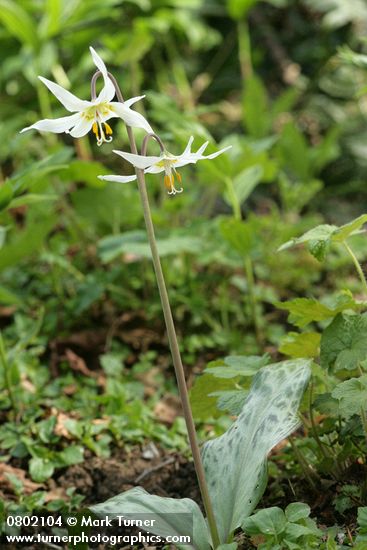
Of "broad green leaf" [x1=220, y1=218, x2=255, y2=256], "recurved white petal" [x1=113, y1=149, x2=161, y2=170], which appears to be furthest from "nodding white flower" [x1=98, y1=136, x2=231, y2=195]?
"broad green leaf" [x1=220, y1=218, x2=255, y2=256]

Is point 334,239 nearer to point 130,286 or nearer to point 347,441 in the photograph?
point 347,441

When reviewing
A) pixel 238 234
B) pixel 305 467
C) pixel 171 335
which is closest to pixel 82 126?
pixel 171 335

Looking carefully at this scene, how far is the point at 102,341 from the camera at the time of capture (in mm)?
3324

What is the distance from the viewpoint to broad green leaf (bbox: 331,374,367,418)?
5.59ft

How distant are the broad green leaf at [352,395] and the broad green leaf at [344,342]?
0.04 m

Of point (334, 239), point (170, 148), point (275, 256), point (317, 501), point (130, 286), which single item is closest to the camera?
point (334, 239)

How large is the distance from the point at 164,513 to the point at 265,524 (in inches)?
10.7

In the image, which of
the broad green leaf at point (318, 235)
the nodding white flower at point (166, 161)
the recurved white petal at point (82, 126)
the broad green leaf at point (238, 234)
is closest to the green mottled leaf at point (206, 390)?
the broad green leaf at point (318, 235)

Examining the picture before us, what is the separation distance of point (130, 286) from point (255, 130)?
1376 millimetres

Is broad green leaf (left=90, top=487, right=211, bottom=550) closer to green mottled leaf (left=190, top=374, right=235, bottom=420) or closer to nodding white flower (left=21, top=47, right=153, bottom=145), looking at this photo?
green mottled leaf (left=190, top=374, right=235, bottom=420)

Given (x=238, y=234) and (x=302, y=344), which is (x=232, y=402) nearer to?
(x=302, y=344)

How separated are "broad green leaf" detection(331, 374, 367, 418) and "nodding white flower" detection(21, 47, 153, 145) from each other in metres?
0.76

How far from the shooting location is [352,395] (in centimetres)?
172

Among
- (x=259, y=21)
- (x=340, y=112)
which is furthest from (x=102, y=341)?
(x=259, y=21)
